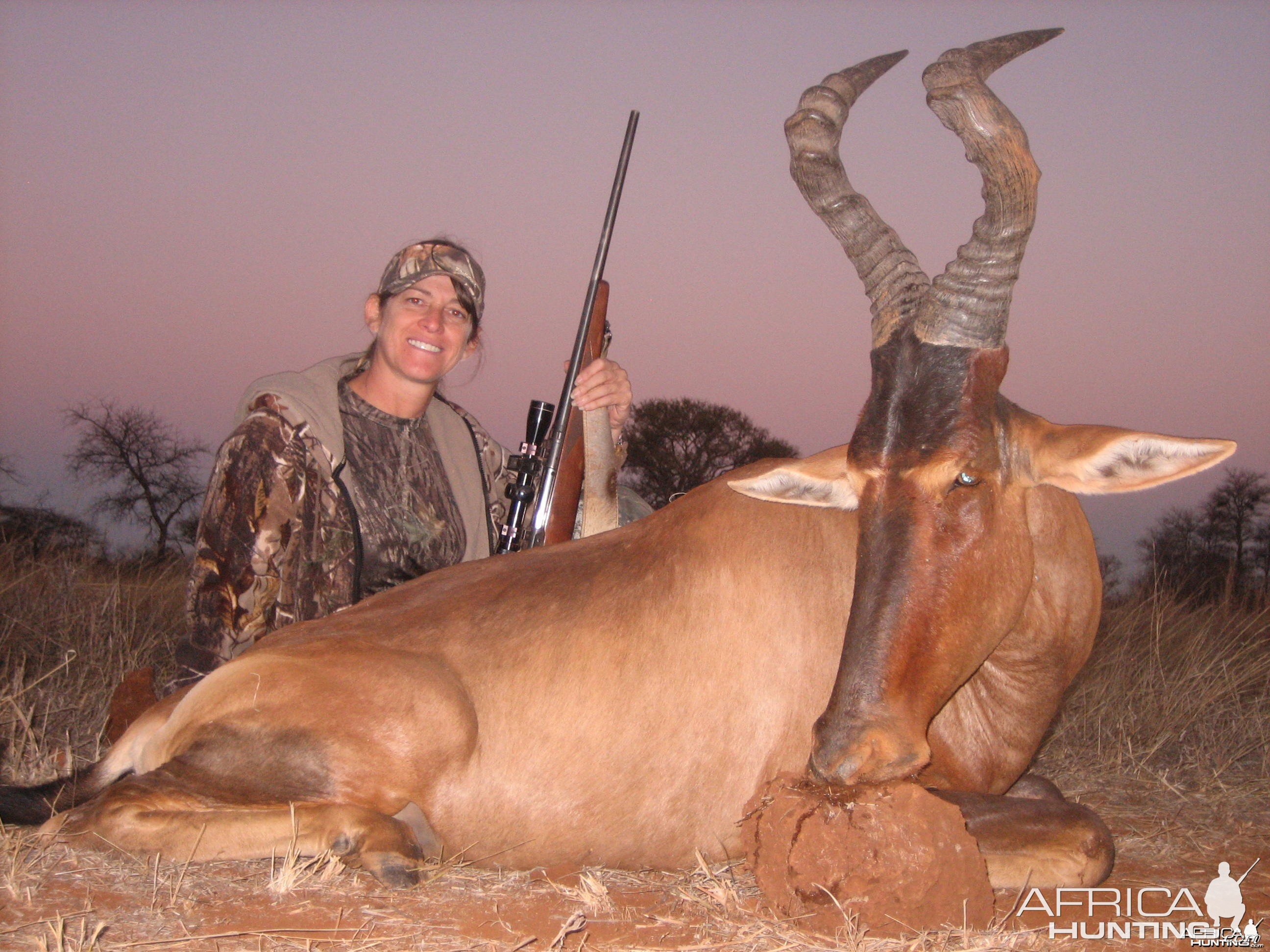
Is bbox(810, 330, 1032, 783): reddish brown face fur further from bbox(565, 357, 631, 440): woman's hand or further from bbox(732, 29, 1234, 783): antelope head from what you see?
bbox(565, 357, 631, 440): woman's hand

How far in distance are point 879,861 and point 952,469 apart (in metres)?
1.18

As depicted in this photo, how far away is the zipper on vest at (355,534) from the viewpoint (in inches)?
211

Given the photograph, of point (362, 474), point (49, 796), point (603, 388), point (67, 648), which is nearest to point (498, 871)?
point (49, 796)

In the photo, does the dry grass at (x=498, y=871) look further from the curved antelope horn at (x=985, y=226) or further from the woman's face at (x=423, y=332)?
the woman's face at (x=423, y=332)

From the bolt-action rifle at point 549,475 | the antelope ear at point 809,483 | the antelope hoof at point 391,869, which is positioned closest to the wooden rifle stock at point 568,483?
the bolt-action rifle at point 549,475

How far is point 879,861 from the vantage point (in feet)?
9.67

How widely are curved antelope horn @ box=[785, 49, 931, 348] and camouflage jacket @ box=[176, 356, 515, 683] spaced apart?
106 inches

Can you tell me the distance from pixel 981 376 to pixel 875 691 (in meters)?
1.09

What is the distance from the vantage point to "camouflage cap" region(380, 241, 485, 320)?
5867mm

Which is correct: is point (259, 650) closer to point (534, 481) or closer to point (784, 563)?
point (784, 563)

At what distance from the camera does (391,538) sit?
5672 mm

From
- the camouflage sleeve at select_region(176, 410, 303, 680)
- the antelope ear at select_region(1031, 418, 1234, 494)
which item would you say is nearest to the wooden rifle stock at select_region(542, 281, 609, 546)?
the camouflage sleeve at select_region(176, 410, 303, 680)

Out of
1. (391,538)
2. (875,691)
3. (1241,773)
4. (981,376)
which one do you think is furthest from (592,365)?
(1241,773)

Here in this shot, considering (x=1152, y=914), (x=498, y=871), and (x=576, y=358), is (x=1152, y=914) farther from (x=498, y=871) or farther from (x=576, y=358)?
(x=576, y=358)
